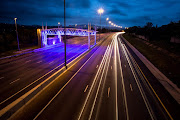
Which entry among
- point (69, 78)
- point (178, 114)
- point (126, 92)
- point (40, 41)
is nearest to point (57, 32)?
point (40, 41)

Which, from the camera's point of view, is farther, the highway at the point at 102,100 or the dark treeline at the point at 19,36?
the dark treeline at the point at 19,36

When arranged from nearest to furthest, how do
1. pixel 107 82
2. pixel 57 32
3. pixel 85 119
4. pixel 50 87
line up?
pixel 85 119
pixel 50 87
pixel 107 82
pixel 57 32

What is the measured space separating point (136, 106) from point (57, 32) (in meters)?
47.9

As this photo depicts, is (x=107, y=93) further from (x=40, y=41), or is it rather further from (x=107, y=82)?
(x=40, y=41)

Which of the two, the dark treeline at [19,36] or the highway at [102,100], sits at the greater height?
the dark treeline at [19,36]

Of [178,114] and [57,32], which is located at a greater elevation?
[57,32]

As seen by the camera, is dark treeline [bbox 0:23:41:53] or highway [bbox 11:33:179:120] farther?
dark treeline [bbox 0:23:41:53]

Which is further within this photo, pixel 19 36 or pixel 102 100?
pixel 19 36

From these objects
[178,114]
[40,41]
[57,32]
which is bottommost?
[178,114]

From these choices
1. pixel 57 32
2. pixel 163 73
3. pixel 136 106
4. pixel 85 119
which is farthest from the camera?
pixel 57 32

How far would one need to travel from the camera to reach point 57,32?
5153cm

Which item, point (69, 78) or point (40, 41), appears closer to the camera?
point (69, 78)

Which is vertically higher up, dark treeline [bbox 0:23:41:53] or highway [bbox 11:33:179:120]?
dark treeline [bbox 0:23:41:53]

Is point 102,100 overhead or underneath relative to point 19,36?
underneath
